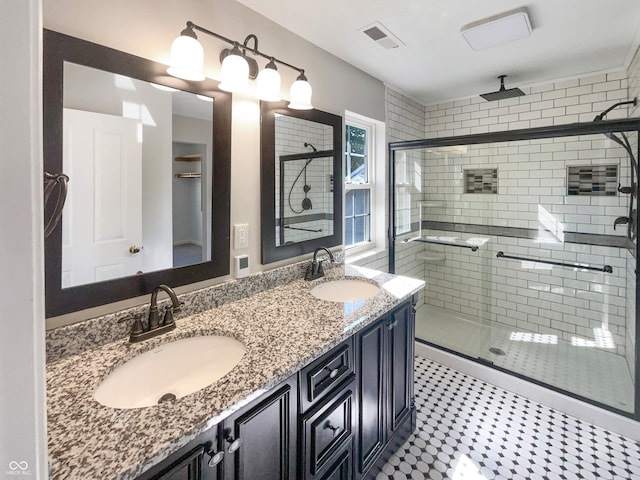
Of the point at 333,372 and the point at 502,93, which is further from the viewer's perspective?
the point at 502,93

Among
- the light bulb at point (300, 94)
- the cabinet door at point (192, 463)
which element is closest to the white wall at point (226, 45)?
the light bulb at point (300, 94)

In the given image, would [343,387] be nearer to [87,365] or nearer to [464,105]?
[87,365]

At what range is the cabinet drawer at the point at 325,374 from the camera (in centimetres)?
106

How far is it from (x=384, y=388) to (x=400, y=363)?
189 mm

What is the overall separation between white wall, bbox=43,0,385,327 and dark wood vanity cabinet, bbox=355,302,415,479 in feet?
2.27

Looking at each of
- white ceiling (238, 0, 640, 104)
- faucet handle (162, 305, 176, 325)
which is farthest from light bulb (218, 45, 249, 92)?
faucet handle (162, 305, 176, 325)

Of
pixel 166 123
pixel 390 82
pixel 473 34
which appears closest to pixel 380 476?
pixel 166 123

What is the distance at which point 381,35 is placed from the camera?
1.86 metres

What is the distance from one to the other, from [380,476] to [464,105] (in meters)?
3.14

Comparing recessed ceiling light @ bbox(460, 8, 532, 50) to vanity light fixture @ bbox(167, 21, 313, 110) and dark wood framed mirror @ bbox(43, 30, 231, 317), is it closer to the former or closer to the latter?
vanity light fixture @ bbox(167, 21, 313, 110)

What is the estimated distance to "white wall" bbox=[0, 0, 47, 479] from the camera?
0.31 meters

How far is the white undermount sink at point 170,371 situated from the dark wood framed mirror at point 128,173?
27 cm

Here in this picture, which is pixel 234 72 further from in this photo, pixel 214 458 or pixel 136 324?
pixel 214 458

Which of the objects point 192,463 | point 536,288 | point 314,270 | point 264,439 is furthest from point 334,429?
Result: point 536,288
